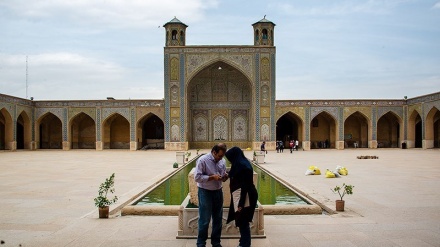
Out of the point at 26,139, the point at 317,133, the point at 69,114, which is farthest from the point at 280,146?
the point at 26,139

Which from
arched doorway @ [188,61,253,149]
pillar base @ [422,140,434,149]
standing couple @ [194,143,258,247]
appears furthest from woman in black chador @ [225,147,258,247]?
pillar base @ [422,140,434,149]

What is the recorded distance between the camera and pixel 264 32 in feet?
70.6

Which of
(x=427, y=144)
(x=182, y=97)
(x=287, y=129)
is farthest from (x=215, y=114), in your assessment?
(x=427, y=144)

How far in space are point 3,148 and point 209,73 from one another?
1176cm

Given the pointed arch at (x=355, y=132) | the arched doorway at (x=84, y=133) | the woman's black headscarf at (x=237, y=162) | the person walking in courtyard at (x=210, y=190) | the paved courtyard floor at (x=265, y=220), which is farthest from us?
the pointed arch at (x=355, y=132)

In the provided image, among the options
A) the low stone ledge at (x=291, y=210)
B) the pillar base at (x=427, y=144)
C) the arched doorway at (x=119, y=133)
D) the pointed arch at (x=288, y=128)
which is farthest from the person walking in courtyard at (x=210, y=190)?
the arched doorway at (x=119, y=133)

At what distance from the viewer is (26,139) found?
2148 cm

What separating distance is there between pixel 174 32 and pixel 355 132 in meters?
12.2

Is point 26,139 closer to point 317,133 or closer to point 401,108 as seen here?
point 317,133

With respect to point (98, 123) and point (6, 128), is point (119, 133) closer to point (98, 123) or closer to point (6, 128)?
point (98, 123)

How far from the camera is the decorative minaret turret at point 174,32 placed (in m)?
21.2

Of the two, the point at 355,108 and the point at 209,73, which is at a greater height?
the point at 209,73

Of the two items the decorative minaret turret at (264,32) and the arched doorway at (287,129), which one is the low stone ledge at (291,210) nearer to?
the decorative minaret turret at (264,32)

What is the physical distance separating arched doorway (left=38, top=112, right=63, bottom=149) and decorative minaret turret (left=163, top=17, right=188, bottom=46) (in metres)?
8.39
